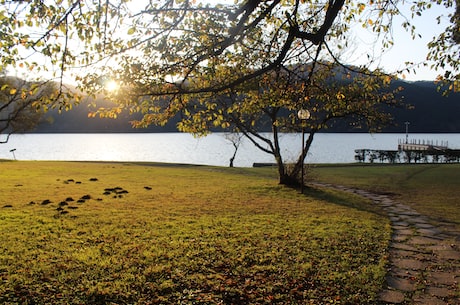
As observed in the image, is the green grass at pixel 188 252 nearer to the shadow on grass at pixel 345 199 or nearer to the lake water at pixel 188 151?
the shadow on grass at pixel 345 199

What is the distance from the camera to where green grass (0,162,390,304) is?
4250mm

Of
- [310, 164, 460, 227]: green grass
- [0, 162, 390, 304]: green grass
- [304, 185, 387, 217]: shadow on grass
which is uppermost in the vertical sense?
[310, 164, 460, 227]: green grass

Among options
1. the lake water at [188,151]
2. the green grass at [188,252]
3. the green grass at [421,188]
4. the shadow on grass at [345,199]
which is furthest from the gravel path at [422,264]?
the lake water at [188,151]

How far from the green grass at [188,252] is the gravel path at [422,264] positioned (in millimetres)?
220

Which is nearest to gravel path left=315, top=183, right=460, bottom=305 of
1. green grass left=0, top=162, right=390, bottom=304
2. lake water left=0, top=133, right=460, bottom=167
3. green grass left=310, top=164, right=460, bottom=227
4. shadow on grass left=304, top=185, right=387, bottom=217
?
green grass left=0, top=162, right=390, bottom=304

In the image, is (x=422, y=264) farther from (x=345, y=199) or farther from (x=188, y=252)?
(x=345, y=199)

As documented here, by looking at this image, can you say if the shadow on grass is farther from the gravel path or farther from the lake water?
the lake water

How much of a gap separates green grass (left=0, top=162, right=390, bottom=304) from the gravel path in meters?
0.22

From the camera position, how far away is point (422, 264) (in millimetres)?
5348

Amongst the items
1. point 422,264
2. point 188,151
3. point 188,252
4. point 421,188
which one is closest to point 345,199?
point 421,188

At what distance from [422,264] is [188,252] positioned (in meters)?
3.31

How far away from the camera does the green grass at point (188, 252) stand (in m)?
4.25

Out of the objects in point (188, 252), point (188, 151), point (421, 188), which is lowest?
point (188, 252)

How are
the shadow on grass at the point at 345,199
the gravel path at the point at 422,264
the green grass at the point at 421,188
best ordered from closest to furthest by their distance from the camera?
the gravel path at the point at 422,264
the green grass at the point at 421,188
the shadow on grass at the point at 345,199
